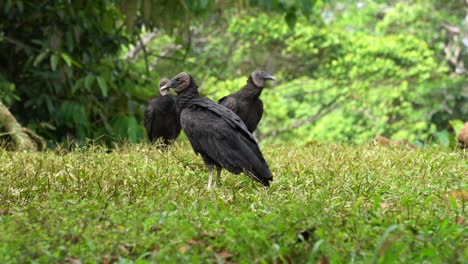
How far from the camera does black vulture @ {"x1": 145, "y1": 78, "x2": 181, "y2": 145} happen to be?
6.98 metres

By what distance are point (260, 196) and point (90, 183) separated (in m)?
1.04

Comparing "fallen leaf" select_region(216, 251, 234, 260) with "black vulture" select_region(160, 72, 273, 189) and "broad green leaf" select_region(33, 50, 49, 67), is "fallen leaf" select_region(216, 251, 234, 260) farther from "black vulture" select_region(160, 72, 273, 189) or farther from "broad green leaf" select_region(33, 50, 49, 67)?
"broad green leaf" select_region(33, 50, 49, 67)

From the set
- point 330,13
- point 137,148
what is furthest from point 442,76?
point 137,148

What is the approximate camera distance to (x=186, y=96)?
187 inches

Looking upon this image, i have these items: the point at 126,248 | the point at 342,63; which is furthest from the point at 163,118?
the point at 342,63

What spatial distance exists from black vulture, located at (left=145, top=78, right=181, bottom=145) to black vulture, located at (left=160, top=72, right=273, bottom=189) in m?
2.30

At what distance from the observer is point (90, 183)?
4.15 meters

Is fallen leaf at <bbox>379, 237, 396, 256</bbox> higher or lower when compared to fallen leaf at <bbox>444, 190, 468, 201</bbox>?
higher

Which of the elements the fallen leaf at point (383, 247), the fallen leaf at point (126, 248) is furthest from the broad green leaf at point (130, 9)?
the fallen leaf at point (383, 247)

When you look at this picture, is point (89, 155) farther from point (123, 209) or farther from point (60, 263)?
point (60, 263)

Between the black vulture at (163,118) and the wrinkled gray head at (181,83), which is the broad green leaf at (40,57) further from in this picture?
the wrinkled gray head at (181,83)

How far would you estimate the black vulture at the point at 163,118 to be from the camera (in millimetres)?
6977

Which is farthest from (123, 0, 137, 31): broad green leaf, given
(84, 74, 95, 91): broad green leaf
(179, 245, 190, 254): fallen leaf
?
(179, 245, 190, 254): fallen leaf

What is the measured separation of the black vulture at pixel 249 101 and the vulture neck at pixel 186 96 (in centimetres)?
154
